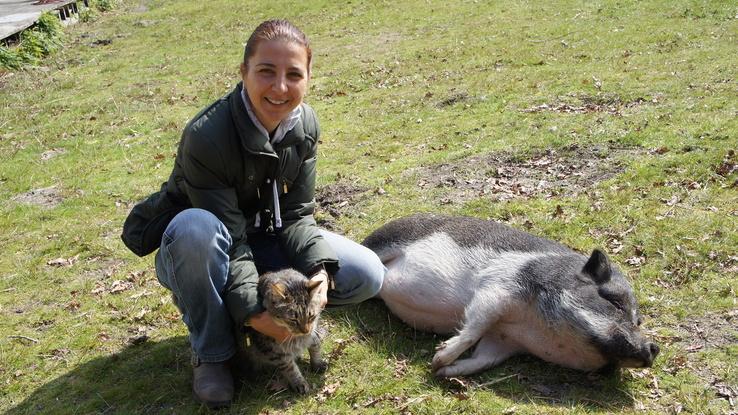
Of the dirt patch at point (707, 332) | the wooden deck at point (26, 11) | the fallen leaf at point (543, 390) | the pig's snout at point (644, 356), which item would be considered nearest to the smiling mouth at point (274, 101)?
the fallen leaf at point (543, 390)

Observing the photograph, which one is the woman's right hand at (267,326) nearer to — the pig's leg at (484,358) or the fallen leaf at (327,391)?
the fallen leaf at (327,391)

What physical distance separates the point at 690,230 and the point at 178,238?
4.00 m

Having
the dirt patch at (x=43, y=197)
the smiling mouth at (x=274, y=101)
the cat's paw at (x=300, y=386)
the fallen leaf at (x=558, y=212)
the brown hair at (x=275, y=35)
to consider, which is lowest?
the dirt patch at (x=43, y=197)

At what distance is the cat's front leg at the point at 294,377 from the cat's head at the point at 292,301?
1.25ft

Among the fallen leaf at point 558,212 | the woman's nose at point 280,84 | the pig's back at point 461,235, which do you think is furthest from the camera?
the fallen leaf at point 558,212

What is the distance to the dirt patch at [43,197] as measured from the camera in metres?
7.71

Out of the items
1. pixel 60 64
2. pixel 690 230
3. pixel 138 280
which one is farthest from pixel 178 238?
pixel 60 64

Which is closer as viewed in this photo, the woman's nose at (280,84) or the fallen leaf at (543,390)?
the woman's nose at (280,84)

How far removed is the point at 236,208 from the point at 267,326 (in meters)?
0.68

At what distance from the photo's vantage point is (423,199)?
662 centimetres

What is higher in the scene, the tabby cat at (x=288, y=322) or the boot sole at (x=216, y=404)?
the tabby cat at (x=288, y=322)

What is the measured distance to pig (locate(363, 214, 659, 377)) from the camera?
154 inches

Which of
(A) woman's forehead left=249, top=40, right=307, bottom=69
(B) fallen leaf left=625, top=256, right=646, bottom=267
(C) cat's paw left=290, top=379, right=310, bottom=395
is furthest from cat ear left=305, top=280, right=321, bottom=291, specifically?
(B) fallen leaf left=625, top=256, right=646, bottom=267

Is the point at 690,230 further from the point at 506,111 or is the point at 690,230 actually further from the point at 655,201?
the point at 506,111
